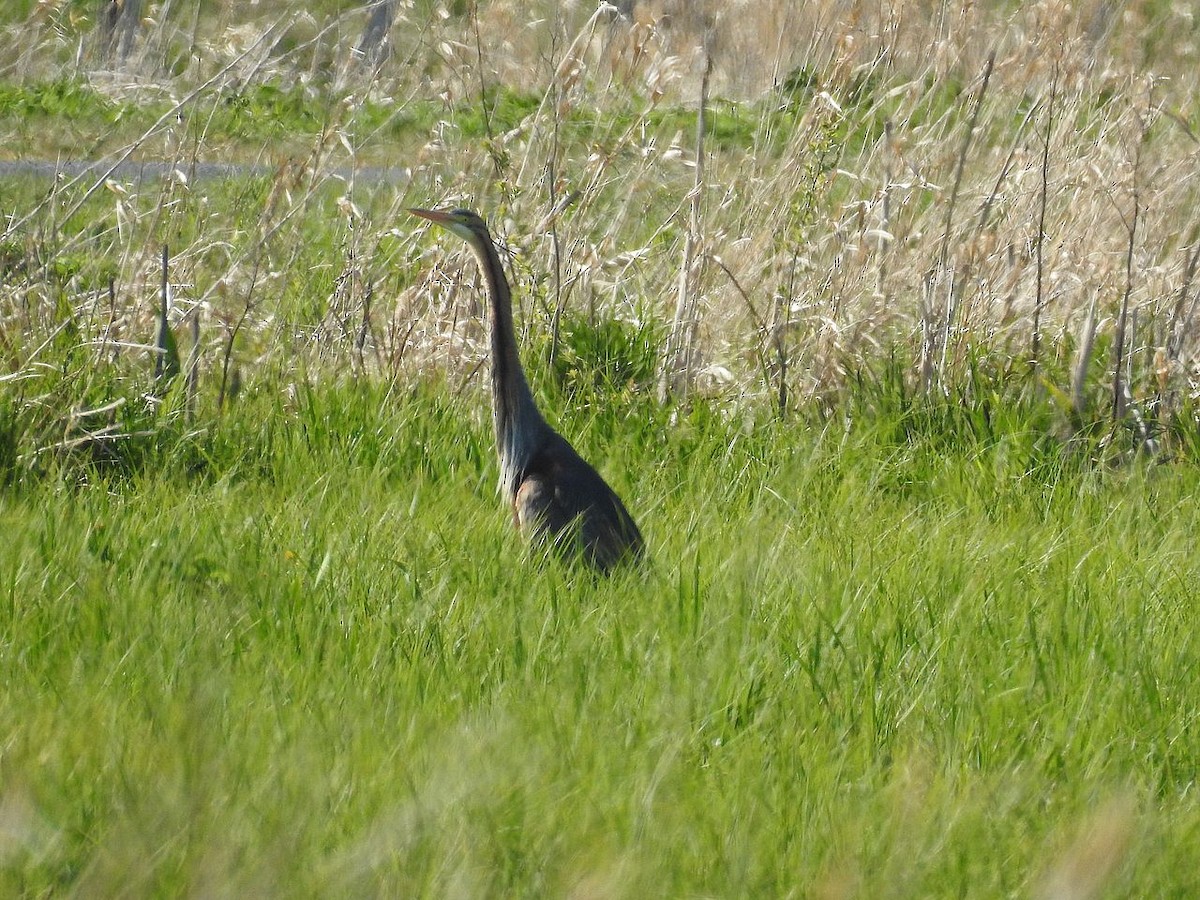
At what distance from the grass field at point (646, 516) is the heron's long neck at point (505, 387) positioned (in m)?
0.22

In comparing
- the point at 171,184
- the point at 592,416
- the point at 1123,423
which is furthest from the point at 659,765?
the point at 171,184

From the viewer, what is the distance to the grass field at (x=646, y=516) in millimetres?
2400

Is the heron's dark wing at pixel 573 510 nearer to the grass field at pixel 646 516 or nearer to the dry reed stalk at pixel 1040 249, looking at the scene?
the grass field at pixel 646 516

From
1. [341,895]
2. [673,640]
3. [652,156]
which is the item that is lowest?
[341,895]

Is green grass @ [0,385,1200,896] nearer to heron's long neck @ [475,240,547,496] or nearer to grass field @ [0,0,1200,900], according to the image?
grass field @ [0,0,1200,900]

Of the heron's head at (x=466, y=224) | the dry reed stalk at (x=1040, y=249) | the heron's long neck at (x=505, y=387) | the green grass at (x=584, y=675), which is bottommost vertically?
the green grass at (x=584, y=675)

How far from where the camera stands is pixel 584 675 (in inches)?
119

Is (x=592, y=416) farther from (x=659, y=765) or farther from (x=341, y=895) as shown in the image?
(x=341, y=895)

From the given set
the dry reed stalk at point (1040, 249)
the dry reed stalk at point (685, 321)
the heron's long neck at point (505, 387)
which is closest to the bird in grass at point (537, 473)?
the heron's long neck at point (505, 387)

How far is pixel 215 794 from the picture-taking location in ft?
7.66

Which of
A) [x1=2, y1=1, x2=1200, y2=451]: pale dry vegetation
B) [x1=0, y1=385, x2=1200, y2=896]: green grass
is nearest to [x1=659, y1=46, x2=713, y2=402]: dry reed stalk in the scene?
[x1=2, y1=1, x2=1200, y2=451]: pale dry vegetation

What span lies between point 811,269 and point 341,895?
339 cm

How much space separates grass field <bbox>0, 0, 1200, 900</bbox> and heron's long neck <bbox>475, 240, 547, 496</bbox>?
0.73 ft

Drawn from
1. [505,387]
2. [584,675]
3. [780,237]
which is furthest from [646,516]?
[780,237]
